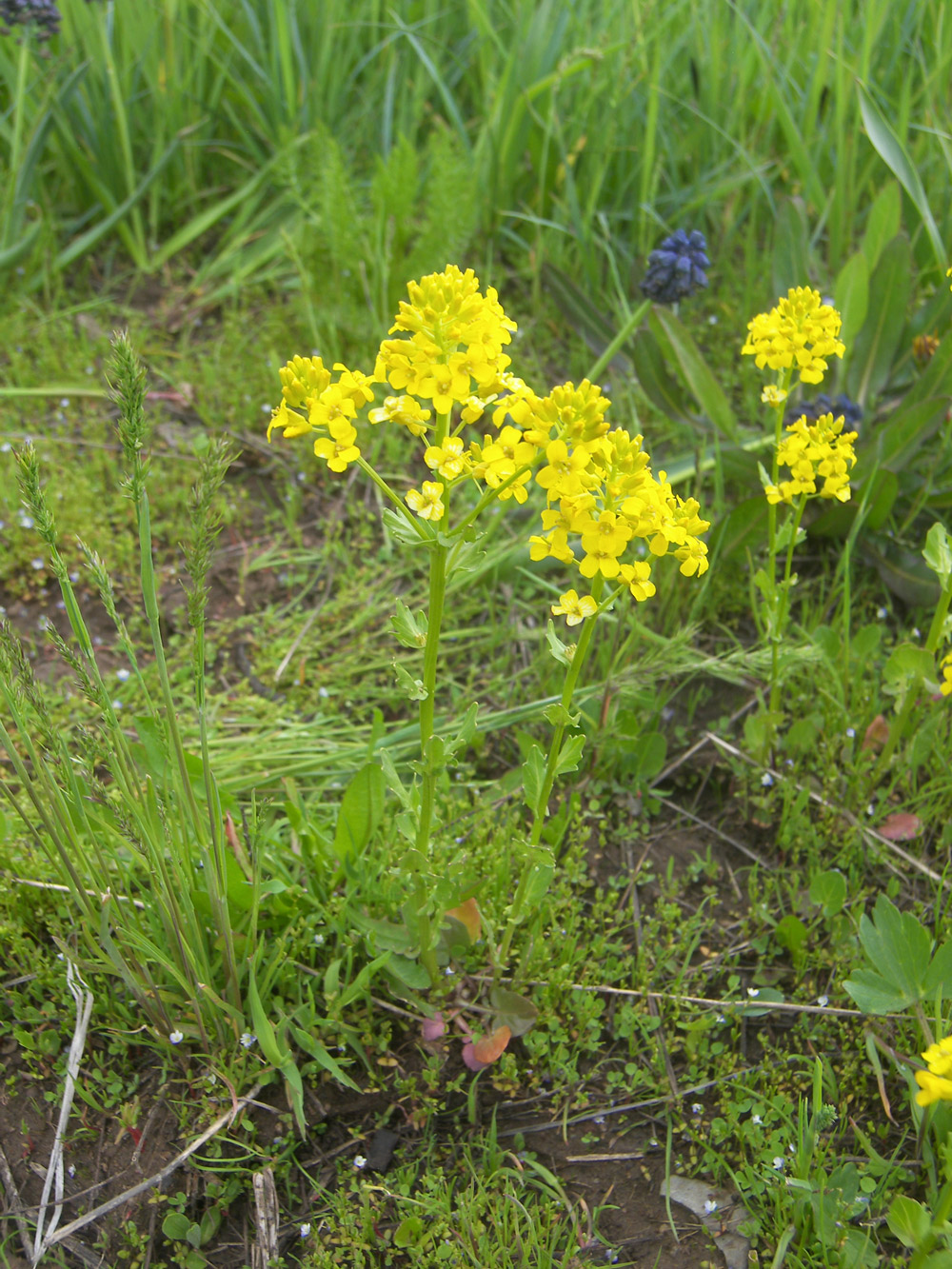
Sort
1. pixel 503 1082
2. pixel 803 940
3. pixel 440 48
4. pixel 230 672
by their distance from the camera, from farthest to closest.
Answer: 1. pixel 440 48
2. pixel 230 672
3. pixel 803 940
4. pixel 503 1082

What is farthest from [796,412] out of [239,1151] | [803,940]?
[239,1151]

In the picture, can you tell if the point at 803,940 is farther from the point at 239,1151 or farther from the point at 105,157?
the point at 105,157

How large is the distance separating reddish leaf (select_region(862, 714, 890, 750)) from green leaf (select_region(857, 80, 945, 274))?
1438mm

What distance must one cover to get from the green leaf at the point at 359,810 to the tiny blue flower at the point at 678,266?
152 cm

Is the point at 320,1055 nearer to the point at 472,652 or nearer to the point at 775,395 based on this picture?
the point at 472,652

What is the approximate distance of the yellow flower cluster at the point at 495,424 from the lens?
119 centimetres

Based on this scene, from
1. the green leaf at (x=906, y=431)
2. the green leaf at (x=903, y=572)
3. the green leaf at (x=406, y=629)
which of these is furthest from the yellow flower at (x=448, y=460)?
the green leaf at (x=903, y=572)

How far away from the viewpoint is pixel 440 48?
11.8 ft

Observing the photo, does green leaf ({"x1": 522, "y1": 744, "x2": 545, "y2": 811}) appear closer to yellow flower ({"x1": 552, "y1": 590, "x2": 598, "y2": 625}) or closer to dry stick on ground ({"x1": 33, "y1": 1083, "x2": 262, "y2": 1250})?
yellow flower ({"x1": 552, "y1": 590, "x2": 598, "y2": 625})

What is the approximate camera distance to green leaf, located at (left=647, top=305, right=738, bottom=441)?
2.48 meters

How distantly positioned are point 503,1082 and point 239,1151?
0.44 metres

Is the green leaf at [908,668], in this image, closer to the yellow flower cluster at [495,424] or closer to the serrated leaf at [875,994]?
the serrated leaf at [875,994]

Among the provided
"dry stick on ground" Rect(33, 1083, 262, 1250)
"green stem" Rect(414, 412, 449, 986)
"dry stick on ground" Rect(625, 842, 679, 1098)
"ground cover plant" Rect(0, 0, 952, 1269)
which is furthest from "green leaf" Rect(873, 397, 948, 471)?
"dry stick on ground" Rect(33, 1083, 262, 1250)

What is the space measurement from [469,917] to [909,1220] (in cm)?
77
